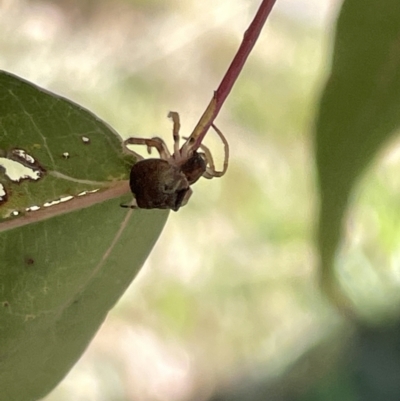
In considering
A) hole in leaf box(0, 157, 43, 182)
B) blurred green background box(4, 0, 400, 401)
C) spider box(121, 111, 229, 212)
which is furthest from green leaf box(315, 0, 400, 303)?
blurred green background box(4, 0, 400, 401)

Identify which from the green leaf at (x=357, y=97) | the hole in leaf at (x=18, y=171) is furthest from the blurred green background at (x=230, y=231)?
the hole in leaf at (x=18, y=171)

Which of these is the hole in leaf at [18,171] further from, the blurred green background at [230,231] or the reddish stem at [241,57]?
the blurred green background at [230,231]

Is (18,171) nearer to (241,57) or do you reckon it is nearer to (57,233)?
(57,233)

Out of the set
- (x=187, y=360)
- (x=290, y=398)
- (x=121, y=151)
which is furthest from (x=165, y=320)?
(x=121, y=151)

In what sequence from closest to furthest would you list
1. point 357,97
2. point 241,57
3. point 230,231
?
point 241,57
point 357,97
point 230,231

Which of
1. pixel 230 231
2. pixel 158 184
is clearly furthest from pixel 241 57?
pixel 230 231

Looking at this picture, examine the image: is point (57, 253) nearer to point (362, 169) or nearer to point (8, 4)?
point (362, 169)
